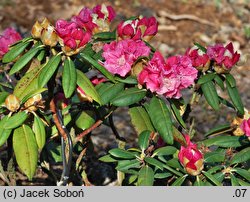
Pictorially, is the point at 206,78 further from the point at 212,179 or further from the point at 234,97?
the point at 212,179

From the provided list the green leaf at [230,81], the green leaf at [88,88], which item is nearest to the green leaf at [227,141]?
the green leaf at [230,81]

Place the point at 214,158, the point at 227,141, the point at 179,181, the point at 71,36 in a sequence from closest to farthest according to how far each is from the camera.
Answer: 1. the point at 71,36
2. the point at 179,181
3. the point at 214,158
4. the point at 227,141

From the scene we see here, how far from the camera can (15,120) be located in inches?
87.4

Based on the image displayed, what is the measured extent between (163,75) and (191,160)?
0.34 m


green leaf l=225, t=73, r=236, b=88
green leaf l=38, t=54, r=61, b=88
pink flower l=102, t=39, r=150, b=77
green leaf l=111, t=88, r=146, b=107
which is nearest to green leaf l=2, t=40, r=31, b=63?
green leaf l=38, t=54, r=61, b=88

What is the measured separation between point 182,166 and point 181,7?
4.25m

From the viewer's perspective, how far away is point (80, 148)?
281 cm

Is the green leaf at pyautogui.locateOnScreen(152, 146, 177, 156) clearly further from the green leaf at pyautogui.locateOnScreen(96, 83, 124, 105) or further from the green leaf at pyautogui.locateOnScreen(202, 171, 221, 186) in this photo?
the green leaf at pyautogui.locateOnScreen(96, 83, 124, 105)

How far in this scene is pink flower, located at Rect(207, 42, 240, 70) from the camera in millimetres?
2557

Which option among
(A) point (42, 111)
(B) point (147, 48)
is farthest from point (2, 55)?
(B) point (147, 48)

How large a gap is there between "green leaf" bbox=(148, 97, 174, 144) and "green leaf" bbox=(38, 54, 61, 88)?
0.40 metres

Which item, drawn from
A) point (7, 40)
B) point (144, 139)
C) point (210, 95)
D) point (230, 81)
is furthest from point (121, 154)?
point (7, 40)

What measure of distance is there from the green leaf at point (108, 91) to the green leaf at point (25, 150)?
0.30 metres
